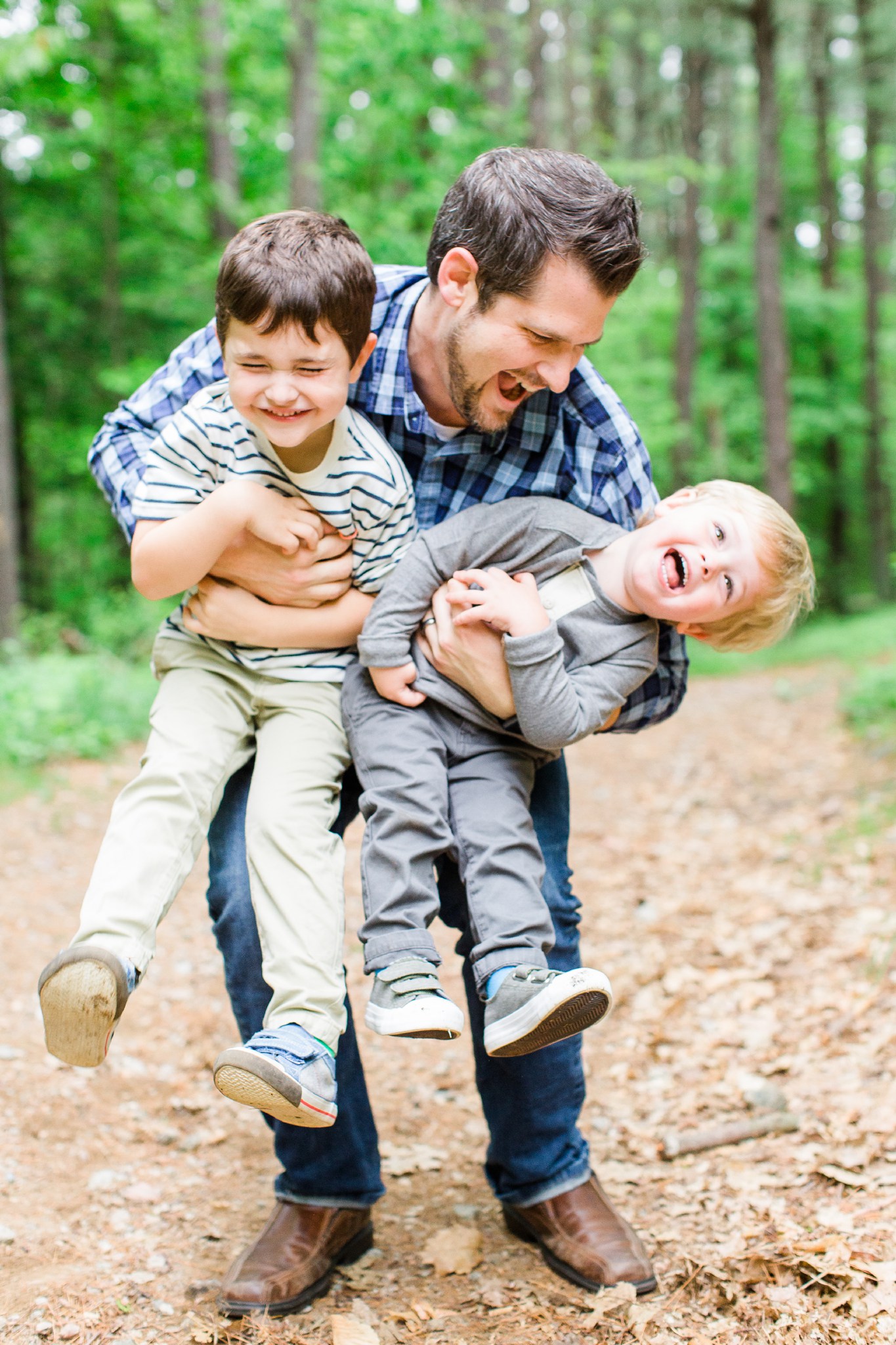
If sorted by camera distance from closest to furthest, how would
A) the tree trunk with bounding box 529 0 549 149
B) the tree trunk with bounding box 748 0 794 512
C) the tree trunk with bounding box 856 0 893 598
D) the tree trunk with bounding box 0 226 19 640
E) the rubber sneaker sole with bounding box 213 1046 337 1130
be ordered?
the rubber sneaker sole with bounding box 213 1046 337 1130
the tree trunk with bounding box 0 226 19 640
the tree trunk with bounding box 748 0 794 512
the tree trunk with bounding box 529 0 549 149
the tree trunk with bounding box 856 0 893 598

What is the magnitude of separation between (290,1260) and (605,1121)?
3.72 ft

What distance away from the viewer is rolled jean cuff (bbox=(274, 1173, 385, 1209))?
2.22 m

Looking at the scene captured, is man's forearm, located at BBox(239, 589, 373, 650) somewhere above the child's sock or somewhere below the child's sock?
above

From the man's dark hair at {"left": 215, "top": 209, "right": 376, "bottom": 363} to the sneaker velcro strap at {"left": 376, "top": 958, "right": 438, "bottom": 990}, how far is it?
113 centimetres

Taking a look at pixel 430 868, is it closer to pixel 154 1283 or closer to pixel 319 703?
pixel 319 703

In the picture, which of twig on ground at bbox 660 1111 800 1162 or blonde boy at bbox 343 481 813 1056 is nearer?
blonde boy at bbox 343 481 813 1056

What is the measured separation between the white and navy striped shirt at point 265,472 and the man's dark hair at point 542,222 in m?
0.38

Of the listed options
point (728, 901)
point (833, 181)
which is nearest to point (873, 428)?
point (833, 181)

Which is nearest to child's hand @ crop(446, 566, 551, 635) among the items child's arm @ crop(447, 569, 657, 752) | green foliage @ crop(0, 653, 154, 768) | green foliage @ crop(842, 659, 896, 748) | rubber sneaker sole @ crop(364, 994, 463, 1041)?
child's arm @ crop(447, 569, 657, 752)

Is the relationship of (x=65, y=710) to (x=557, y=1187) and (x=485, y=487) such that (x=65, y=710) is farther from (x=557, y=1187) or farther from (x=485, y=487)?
(x=557, y=1187)

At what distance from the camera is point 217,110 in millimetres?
10547

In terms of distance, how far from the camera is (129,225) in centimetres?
1220

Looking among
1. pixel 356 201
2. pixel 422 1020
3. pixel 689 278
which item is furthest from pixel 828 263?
pixel 422 1020

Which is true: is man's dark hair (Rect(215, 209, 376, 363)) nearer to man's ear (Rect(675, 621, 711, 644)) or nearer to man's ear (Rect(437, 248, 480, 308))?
man's ear (Rect(437, 248, 480, 308))
